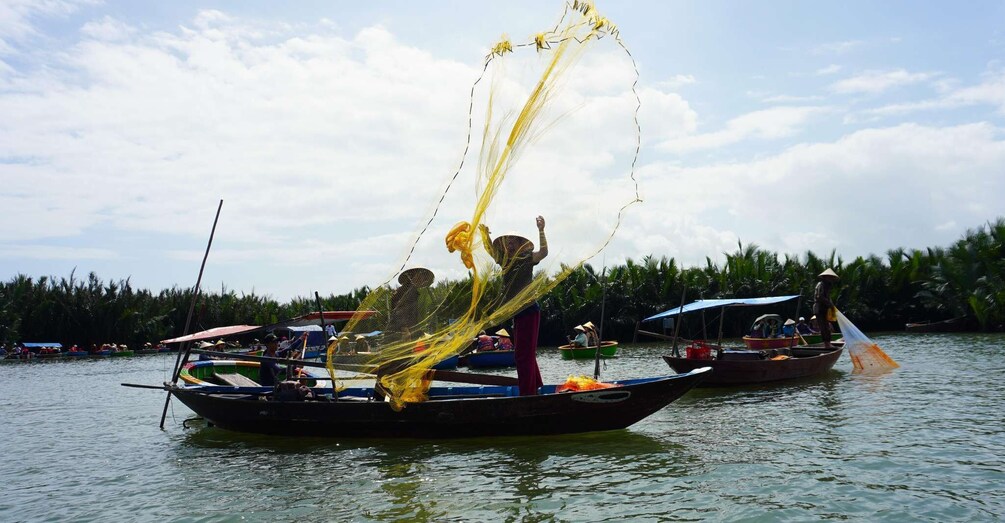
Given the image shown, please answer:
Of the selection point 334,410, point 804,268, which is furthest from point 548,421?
point 804,268

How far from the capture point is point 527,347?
11836mm

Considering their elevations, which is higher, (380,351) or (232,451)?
(380,351)

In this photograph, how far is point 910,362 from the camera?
71.9 ft

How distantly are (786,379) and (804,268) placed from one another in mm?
24269

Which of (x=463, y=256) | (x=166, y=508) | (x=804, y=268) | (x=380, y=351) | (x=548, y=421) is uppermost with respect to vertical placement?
(x=804, y=268)

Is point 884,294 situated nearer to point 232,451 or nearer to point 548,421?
point 548,421

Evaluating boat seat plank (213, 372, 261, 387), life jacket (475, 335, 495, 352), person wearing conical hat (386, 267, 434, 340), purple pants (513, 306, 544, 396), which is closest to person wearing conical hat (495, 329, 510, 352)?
life jacket (475, 335, 495, 352)

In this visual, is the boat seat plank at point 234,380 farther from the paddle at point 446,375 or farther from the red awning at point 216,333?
the paddle at point 446,375

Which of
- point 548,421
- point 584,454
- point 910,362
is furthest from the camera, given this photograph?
point 910,362

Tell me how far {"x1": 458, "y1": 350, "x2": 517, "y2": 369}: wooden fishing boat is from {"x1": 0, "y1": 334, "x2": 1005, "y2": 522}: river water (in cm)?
1370

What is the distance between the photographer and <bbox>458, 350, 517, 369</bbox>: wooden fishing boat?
29.7 metres

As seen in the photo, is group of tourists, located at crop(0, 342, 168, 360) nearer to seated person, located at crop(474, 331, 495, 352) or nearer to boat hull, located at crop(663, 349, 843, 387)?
seated person, located at crop(474, 331, 495, 352)

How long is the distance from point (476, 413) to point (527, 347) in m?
1.37

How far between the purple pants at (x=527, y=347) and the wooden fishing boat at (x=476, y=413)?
1.00 feet
